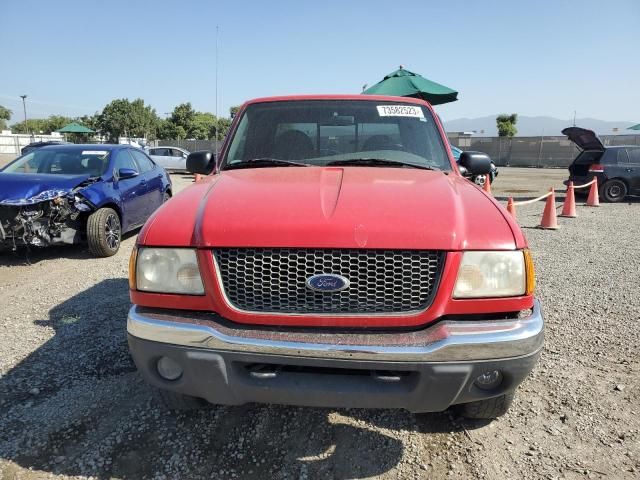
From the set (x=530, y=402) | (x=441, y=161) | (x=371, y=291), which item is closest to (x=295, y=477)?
(x=371, y=291)

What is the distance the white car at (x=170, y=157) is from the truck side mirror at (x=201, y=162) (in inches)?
728

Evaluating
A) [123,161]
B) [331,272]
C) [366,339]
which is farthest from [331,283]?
[123,161]

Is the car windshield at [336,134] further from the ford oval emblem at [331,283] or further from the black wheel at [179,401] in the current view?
the black wheel at [179,401]

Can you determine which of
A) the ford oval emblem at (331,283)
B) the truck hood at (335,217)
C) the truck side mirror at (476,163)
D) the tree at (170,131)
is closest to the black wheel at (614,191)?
the truck side mirror at (476,163)

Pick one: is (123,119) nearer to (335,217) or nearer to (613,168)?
(613,168)

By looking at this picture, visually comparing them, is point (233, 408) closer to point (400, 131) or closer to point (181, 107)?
point (400, 131)

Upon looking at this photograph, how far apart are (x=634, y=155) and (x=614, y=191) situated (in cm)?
111

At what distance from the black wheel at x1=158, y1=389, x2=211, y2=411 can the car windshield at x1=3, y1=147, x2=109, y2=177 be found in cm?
483

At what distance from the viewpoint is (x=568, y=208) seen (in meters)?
10.2

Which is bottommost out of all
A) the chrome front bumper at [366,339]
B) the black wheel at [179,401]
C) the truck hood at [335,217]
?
the black wheel at [179,401]

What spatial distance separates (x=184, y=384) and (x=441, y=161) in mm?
2115

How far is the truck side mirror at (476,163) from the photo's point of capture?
131 inches

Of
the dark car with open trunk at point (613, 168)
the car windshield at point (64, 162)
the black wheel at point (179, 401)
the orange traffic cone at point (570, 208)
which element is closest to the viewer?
the black wheel at point (179, 401)

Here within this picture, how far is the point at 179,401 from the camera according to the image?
2453 mm
